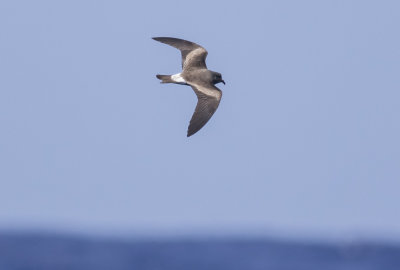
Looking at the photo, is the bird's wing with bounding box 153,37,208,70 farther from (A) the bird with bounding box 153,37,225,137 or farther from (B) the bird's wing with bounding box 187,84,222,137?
(B) the bird's wing with bounding box 187,84,222,137

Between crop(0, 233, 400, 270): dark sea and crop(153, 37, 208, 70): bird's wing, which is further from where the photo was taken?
crop(0, 233, 400, 270): dark sea

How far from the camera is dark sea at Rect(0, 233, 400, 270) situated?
241ft

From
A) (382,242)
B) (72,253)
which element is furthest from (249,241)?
(72,253)

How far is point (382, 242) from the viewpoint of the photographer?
99.4m

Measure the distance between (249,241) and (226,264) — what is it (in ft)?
86.0

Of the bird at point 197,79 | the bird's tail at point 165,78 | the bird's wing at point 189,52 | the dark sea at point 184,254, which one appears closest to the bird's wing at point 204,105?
the bird at point 197,79

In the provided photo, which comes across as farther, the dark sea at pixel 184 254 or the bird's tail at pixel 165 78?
the dark sea at pixel 184 254

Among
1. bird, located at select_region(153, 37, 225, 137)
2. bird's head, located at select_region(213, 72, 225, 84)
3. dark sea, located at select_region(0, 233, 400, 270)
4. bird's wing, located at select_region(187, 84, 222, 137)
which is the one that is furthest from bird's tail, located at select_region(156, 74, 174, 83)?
dark sea, located at select_region(0, 233, 400, 270)

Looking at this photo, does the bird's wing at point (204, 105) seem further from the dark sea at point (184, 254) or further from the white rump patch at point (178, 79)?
the dark sea at point (184, 254)

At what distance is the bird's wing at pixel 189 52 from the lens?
1050 inches

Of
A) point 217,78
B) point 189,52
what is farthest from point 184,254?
point 217,78

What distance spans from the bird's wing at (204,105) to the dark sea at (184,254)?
44395 millimetres

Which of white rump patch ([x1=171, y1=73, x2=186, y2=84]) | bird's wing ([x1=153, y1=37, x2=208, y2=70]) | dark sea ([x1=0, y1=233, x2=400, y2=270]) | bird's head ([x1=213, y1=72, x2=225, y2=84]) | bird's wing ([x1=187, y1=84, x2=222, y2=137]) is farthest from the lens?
dark sea ([x1=0, y1=233, x2=400, y2=270])

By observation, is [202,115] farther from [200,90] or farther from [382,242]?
[382,242]
